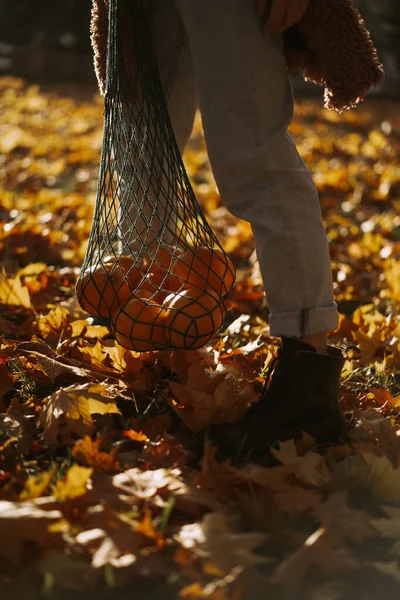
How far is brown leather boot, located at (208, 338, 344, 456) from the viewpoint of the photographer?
1560mm

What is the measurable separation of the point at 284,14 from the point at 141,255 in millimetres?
755

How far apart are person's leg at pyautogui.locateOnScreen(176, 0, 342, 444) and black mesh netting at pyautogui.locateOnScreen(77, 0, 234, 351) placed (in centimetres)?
20

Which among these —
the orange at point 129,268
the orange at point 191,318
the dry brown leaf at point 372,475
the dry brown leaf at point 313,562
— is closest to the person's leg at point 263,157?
the orange at point 191,318

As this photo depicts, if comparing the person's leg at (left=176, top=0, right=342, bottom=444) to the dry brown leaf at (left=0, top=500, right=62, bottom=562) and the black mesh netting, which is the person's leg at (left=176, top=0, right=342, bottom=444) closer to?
the black mesh netting

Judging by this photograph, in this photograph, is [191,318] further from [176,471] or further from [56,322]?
[56,322]

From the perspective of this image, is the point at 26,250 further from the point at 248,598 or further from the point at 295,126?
the point at 295,126

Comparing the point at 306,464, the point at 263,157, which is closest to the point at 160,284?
the point at 263,157

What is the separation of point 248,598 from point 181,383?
81 centimetres

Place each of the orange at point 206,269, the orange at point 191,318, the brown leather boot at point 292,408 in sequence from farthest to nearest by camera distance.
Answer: the orange at point 206,269 → the orange at point 191,318 → the brown leather boot at point 292,408

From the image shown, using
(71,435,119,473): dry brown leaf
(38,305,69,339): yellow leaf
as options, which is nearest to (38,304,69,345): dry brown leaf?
(38,305,69,339): yellow leaf

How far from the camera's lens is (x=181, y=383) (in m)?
1.89

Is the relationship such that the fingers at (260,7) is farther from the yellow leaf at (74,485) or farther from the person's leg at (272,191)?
the yellow leaf at (74,485)

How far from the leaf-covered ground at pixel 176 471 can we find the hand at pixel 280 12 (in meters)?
0.85

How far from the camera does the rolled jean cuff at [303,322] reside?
1.58 meters
